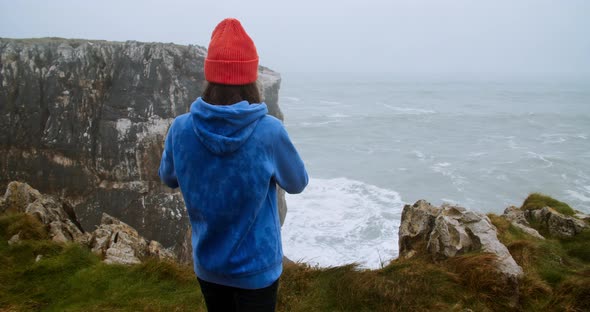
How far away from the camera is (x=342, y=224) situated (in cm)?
2736

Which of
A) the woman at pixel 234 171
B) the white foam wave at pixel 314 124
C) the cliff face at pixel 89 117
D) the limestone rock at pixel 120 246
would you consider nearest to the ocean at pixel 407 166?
the white foam wave at pixel 314 124

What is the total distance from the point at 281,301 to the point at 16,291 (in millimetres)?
3684

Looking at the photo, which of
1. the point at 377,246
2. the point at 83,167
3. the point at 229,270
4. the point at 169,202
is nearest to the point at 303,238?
the point at 377,246

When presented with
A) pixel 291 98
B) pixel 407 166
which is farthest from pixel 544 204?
pixel 291 98

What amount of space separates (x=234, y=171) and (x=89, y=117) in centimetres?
2486

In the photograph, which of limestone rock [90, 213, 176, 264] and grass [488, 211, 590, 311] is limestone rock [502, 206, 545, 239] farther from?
limestone rock [90, 213, 176, 264]

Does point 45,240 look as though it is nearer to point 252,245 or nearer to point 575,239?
point 252,245

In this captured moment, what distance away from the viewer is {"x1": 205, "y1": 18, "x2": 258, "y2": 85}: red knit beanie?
2098mm

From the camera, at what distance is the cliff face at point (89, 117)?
22.7 meters

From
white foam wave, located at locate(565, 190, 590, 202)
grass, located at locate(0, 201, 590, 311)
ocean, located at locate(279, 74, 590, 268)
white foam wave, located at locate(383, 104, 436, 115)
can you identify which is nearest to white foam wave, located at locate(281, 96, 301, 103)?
ocean, located at locate(279, 74, 590, 268)

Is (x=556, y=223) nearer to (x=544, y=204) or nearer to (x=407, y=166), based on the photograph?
(x=544, y=204)

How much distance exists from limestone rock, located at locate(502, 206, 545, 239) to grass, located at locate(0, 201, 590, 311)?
0.72 meters

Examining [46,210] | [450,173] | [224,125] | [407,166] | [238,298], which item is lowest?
[407,166]

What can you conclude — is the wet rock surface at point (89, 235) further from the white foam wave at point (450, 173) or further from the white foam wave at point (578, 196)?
the white foam wave at point (578, 196)
